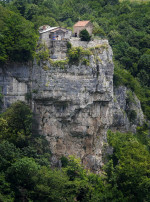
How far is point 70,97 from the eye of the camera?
1777 inches

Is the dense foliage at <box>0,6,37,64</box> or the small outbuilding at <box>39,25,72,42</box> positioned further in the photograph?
the small outbuilding at <box>39,25,72,42</box>

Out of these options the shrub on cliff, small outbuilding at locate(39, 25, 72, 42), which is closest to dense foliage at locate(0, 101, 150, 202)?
small outbuilding at locate(39, 25, 72, 42)

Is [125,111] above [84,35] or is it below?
below

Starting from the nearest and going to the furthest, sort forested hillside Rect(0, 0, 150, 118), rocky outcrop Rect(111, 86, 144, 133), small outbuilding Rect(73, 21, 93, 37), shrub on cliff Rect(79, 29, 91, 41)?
forested hillside Rect(0, 0, 150, 118) < shrub on cliff Rect(79, 29, 91, 41) < small outbuilding Rect(73, 21, 93, 37) < rocky outcrop Rect(111, 86, 144, 133)

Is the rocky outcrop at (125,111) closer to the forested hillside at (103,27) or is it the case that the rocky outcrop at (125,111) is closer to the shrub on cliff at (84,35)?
the forested hillside at (103,27)

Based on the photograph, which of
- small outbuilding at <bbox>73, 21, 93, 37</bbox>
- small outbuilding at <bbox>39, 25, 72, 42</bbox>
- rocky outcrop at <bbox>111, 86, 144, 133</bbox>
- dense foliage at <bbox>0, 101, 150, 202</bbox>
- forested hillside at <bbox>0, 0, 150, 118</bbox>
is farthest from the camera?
rocky outcrop at <bbox>111, 86, 144, 133</bbox>

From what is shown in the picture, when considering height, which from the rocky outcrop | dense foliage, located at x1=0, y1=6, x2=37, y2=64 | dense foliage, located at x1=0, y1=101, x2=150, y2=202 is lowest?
dense foliage, located at x1=0, y1=101, x2=150, y2=202

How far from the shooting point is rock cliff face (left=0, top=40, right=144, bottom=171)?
148 ft

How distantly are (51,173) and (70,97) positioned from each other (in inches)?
315

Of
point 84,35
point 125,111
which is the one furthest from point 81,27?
point 125,111

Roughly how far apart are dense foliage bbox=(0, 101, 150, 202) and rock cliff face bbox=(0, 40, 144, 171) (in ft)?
4.14

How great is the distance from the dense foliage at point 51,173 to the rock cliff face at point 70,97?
49.7 inches

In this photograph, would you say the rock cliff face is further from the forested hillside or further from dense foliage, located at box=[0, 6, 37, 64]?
the forested hillside

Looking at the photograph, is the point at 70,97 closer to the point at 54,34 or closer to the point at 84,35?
the point at 54,34
